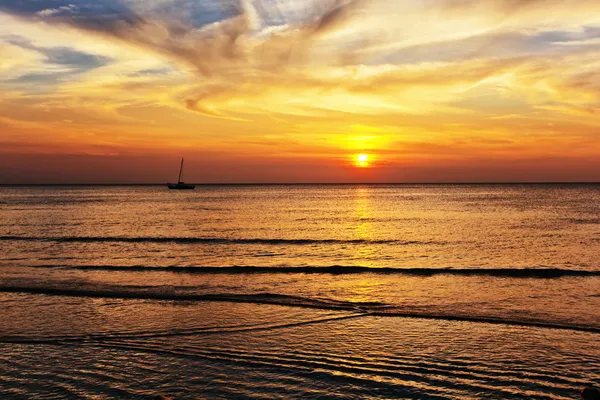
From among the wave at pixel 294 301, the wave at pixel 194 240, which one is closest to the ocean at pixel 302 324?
the wave at pixel 294 301

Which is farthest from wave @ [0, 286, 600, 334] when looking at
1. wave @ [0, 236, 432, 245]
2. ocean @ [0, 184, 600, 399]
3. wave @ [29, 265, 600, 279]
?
wave @ [0, 236, 432, 245]

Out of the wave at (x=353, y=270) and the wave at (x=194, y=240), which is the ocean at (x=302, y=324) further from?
the wave at (x=194, y=240)

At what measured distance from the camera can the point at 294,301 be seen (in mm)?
17703

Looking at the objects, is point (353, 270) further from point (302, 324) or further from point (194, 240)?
point (194, 240)

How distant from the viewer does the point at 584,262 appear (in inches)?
1075

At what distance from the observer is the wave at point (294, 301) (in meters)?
14.4

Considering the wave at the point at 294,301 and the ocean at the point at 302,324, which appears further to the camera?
the wave at the point at 294,301

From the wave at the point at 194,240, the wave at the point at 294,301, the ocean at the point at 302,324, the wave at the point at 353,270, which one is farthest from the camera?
the wave at the point at 194,240

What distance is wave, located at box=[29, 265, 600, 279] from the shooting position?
78.9ft

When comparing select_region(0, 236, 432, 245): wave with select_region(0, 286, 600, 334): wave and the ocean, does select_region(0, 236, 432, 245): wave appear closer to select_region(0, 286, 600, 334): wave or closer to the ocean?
the ocean

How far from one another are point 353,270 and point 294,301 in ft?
27.9

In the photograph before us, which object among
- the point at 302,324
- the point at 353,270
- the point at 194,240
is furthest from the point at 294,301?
the point at 194,240

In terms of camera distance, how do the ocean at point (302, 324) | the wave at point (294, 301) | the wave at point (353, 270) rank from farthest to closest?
1. the wave at point (353, 270)
2. the wave at point (294, 301)
3. the ocean at point (302, 324)

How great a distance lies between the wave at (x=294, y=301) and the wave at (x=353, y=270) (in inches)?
244
